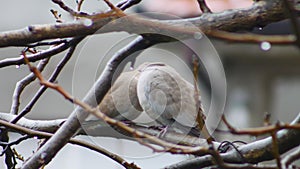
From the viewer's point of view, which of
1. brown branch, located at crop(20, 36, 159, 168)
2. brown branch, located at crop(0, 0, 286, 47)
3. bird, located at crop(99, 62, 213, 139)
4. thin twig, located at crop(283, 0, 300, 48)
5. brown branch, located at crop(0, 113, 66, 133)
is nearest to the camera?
thin twig, located at crop(283, 0, 300, 48)

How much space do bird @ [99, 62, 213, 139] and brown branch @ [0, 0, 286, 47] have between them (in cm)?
66

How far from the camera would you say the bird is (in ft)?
5.15

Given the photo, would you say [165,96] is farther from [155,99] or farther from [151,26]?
[151,26]

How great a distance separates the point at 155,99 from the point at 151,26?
79cm

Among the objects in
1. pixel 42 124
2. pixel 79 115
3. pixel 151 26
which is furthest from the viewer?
pixel 42 124

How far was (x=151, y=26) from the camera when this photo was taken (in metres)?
0.83

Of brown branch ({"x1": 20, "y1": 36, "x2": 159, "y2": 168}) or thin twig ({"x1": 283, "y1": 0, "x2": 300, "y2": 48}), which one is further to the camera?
brown branch ({"x1": 20, "y1": 36, "x2": 159, "y2": 168})

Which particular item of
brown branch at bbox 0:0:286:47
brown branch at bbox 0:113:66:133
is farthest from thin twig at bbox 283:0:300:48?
brown branch at bbox 0:113:66:133

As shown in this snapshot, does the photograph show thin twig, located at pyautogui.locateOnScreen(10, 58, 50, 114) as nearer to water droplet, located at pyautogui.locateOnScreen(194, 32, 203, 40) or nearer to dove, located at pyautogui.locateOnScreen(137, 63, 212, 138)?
dove, located at pyautogui.locateOnScreen(137, 63, 212, 138)

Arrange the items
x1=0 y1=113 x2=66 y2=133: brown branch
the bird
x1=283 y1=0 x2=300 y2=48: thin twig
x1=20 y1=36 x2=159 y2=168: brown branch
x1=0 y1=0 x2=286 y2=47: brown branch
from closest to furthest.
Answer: x1=283 y1=0 x2=300 y2=48: thin twig
x1=0 y1=0 x2=286 y2=47: brown branch
x1=20 y1=36 x2=159 y2=168: brown branch
x1=0 y1=113 x2=66 y2=133: brown branch
the bird

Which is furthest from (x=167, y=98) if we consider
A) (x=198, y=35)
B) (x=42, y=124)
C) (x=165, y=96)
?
(x=198, y=35)

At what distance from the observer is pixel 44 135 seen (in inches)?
46.0

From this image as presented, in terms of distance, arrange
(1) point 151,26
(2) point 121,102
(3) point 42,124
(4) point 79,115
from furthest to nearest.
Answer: (2) point 121,102 → (3) point 42,124 → (4) point 79,115 → (1) point 151,26

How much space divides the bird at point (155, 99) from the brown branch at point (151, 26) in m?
0.66
